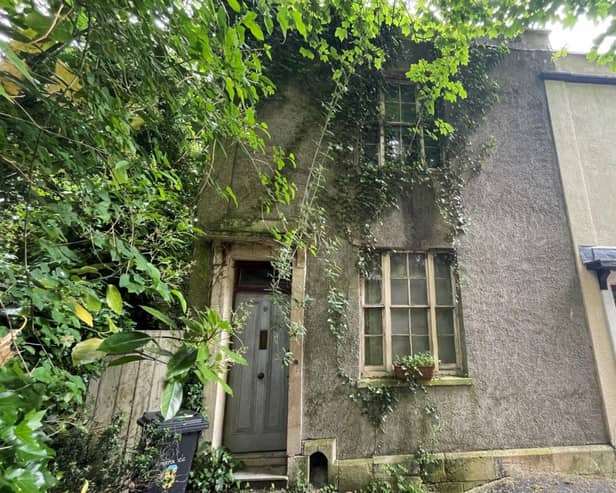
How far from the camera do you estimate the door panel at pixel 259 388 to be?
13.0 feet

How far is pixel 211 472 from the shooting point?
326 cm

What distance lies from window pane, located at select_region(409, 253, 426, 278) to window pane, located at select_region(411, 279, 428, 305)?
0.31 feet

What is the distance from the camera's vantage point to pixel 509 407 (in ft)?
12.8

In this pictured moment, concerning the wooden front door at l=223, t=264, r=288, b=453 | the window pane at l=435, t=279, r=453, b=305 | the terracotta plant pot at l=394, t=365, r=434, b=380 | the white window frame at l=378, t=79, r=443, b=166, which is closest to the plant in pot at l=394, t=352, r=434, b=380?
the terracotta plant pot at l=394, t=365, r=434, b=380

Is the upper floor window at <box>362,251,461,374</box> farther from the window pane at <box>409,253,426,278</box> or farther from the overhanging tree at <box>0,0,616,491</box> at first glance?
the overhanging tree at <box>0,0,616,491</box>

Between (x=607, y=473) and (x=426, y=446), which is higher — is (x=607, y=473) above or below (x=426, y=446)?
below

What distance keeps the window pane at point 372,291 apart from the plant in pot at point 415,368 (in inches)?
35.8

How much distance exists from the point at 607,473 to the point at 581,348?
1570mm

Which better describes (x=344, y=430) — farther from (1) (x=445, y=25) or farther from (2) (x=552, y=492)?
(1) (x=445, y=25)

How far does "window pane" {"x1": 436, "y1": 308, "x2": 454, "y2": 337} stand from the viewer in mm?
4221

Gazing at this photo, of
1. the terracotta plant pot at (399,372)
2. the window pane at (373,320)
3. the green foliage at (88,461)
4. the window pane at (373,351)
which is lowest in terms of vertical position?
the green foliage at (88,461)

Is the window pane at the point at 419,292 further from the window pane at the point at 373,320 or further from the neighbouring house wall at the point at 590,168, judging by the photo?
the neighbouring house wall at the point at 590,168

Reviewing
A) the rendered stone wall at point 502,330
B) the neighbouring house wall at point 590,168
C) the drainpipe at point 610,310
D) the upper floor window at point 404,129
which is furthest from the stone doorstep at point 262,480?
the drainpipe at point 610,310

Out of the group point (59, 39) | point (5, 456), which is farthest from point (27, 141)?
point (5, 456)
